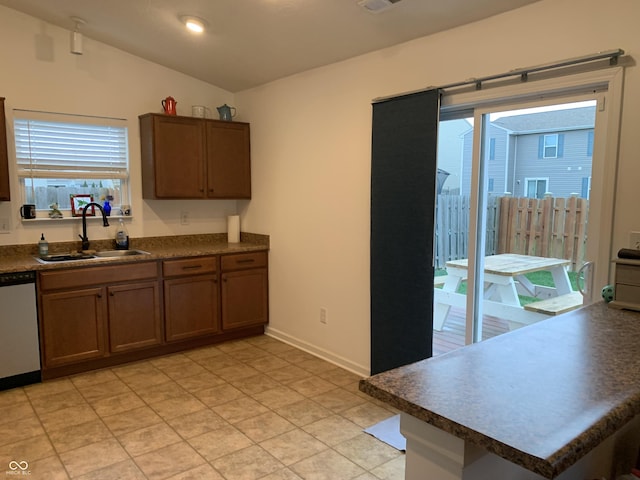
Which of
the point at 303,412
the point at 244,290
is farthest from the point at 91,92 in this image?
the point at 303,412

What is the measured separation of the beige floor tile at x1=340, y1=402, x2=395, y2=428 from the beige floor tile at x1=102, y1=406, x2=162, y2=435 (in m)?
1.22

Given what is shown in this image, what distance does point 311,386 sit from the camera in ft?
11.4

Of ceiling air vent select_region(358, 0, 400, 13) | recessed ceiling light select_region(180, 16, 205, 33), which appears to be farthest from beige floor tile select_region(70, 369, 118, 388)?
ceiling air vent select_region(358, 0, 400, 13)

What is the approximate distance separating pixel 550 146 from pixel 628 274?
897mm

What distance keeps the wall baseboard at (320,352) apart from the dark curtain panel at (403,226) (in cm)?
27

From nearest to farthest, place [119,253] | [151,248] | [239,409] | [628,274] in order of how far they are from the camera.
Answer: [628,274]
[239,409]
[119,253]
[151,248]

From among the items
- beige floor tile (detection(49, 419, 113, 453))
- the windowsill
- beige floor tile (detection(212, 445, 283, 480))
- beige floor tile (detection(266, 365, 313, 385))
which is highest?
the windowsill

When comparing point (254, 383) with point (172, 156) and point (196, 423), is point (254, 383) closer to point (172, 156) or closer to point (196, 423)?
point (196, 423)

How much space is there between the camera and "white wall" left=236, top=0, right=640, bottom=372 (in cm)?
226

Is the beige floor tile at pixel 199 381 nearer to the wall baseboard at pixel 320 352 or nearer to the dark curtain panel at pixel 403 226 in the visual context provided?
the wall baseboard at pixel 320 352

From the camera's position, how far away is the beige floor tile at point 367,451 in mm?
2504

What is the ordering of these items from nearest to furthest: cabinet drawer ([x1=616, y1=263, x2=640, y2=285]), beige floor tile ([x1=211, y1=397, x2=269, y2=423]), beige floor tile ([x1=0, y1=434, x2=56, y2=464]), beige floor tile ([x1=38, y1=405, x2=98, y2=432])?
Result: 1. cabinet drawer ([x1=616, y1=263, x2=640, y2=285])
2. beige floor tile ([x1=0, y1=434, x2=56, y2=464])
3. beige floor tile ([x1=38, y1=405, x2=98, y2=432])
4. beige floor tile ([x1=211, y1=397, x2=269, y2=423])

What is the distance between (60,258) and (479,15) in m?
3.53

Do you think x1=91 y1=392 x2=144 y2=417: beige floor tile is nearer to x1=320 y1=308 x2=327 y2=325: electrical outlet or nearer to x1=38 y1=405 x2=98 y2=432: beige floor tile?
x1=38 y1=405 x2=98 y2=432: beige floor tile
